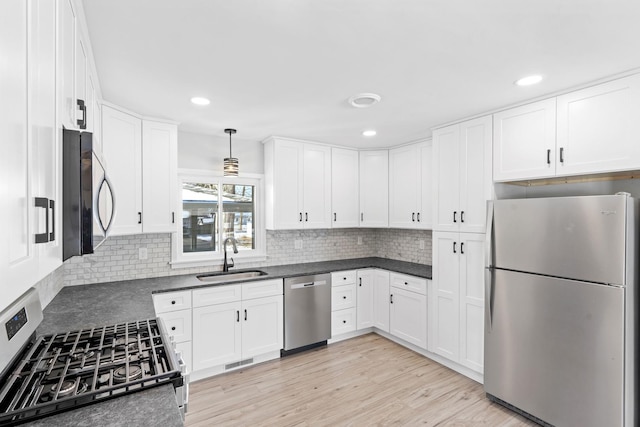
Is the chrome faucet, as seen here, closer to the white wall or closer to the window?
the window

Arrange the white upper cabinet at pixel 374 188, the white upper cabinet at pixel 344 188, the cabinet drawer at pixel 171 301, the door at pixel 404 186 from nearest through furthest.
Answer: the cabinet drawer at pixel 171 301 → the door at pixel 404 186 → the white upper cabinet at pixel 344 188 → the white upper cabinet at pixel 374 188

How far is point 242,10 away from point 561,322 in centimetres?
270

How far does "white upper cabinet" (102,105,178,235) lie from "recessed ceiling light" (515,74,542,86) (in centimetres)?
289

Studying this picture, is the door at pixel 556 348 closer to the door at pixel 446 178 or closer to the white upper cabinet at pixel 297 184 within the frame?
the door at pixel 446 178

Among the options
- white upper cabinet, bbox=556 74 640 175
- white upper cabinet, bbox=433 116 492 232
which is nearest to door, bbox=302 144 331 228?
white upper cabinet, bbox=433 116 492 232

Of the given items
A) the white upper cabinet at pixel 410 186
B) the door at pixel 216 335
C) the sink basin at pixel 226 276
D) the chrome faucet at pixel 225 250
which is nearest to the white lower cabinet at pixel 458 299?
the white upper cabinet at pixel 410 186

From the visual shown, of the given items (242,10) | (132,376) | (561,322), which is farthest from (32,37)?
(561,322)

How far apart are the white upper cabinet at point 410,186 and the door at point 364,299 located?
737mm

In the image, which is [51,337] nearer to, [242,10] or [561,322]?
[242,10]

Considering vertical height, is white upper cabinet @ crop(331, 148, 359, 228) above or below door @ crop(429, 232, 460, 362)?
above

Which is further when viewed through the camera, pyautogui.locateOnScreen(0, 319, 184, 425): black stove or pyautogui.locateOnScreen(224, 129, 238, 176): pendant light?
pyautogui.locateOnScreen(224, 129, 238, 176): pendant light

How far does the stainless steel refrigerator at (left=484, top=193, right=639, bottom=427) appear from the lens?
198 cm

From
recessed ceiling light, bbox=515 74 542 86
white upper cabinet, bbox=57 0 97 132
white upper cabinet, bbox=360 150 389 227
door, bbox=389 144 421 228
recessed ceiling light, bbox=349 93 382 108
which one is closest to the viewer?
white upper cabinet, bbox=57 0 97 132

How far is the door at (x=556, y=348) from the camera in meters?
2.01
